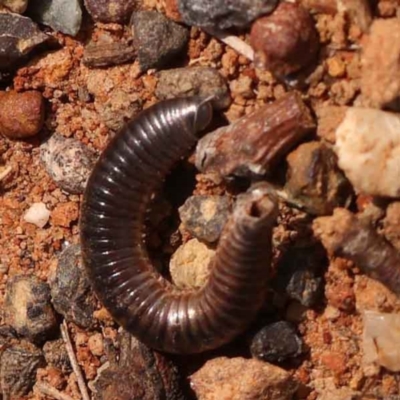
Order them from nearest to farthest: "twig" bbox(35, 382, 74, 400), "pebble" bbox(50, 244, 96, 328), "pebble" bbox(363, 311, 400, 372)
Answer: "pebble" bbox(363, 311, 400, 372), "pebble" bbox(50, 244, 96, 328), "twig" bbox(35, 382, 74, 400)

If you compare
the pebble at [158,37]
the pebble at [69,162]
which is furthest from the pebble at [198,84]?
the pebble at [69,162]

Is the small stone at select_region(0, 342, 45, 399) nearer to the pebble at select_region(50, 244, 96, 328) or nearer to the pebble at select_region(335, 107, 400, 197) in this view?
the pebble at select_region(50, 244, 96, 328)

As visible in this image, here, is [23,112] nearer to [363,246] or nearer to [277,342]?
[277,342]

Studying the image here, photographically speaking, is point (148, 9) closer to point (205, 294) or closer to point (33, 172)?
point (33, 172)

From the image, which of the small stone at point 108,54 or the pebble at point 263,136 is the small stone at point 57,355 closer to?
the pebble at point 263,136

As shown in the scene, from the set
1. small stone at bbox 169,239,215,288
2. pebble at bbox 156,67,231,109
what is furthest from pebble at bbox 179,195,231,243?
pebble at bbox 156,67,231,109

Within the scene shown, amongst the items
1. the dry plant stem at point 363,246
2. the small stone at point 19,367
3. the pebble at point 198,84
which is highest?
the pebble at point 198,84

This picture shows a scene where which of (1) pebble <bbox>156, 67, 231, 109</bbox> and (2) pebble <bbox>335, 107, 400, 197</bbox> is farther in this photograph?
(1) pebble <bbox>156, 67, 231, 109</bbox>
